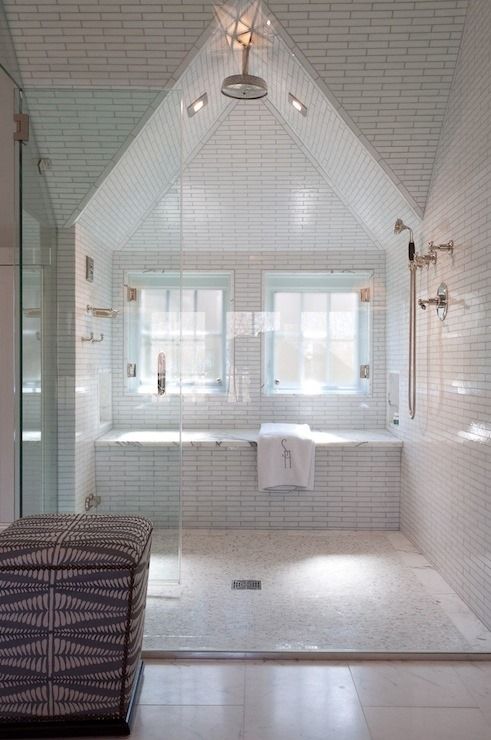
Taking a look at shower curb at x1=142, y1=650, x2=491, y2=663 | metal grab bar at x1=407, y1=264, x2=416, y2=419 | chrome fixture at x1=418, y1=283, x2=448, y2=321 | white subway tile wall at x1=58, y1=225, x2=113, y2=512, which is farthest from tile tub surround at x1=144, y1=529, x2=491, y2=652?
chrome fixture at x1=418, y1=283, x2=448, y2=321

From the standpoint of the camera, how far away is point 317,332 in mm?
5551

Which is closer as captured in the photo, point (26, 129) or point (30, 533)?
point (30, 533)

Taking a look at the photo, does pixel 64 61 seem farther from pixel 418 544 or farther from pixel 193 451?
pixel 418 544

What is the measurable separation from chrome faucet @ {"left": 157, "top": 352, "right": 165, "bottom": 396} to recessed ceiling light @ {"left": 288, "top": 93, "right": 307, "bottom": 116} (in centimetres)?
199

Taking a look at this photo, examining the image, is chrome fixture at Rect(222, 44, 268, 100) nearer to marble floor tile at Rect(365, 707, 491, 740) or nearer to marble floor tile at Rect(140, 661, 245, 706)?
marble floor tile at Rect(140, 661, 245, 706)

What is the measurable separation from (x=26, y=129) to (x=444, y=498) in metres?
3.23

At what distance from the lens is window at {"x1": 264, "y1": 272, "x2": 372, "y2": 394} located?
218 inches

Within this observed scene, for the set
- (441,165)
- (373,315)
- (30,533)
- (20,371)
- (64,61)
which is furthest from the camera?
(373,315)

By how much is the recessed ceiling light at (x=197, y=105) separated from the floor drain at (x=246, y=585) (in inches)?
119

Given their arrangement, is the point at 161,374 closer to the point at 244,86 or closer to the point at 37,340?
the point at 37,340

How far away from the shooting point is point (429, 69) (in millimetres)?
3484

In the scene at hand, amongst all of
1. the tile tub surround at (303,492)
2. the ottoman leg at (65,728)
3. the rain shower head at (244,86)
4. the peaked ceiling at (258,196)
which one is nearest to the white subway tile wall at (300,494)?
the tile tub surround at (303,492)

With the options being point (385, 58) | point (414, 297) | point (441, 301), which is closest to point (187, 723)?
point (441, 301)

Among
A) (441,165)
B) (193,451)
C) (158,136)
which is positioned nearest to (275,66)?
(158,136)
